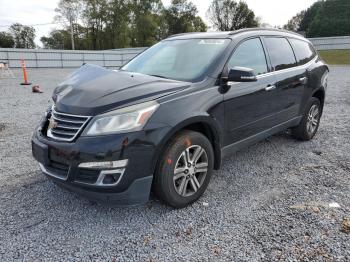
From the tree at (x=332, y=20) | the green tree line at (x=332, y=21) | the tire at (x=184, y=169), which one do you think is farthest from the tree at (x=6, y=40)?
the tire at (x=184, y=169)

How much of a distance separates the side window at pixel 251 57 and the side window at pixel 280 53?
0.23 m

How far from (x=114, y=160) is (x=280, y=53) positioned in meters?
3.06

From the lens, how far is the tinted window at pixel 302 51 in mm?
4910

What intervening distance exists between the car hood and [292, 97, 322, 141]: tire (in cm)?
277

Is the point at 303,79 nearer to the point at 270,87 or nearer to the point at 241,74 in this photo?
the point at 270,87

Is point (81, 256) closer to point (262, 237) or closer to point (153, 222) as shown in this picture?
point (153, 222)

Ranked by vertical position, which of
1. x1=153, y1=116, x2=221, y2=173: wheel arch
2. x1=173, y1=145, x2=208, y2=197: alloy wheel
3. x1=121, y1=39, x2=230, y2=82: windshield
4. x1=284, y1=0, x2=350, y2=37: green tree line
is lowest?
x1=173, y1=145, x2=208, y2=197: alloy wheel

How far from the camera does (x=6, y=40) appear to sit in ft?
216

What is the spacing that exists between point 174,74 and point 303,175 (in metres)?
2.11

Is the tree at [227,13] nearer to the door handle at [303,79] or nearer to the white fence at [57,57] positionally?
the white fence at [57,57]

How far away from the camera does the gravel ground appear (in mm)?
2545

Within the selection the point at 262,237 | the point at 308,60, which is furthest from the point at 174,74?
the point at 308,60

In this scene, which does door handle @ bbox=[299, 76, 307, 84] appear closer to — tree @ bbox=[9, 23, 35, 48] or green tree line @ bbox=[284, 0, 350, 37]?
green tree line @ bbox=[284, 0, 350, 37]

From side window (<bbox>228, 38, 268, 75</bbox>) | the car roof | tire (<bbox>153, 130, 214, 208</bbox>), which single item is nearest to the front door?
side window (<bbox>228, 38, 268, 75</bbox>)
